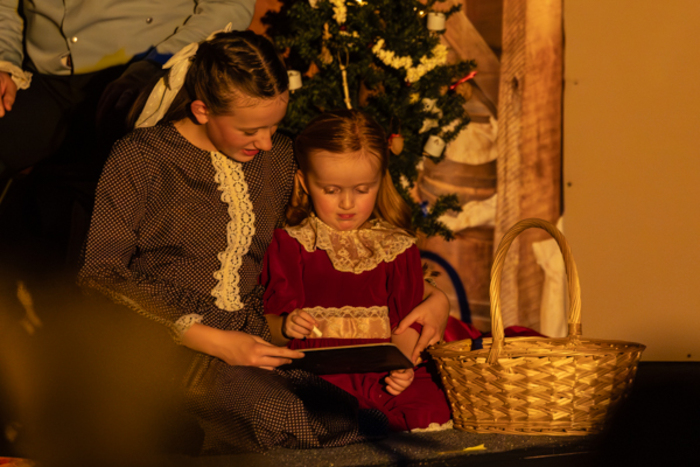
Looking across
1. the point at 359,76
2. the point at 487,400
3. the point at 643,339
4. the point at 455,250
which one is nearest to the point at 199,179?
the point at 487,400

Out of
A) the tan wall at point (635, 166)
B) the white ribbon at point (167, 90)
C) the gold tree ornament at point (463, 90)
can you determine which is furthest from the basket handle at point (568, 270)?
the tan wall at point (635, 166)

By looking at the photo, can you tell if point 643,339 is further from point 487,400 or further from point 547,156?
point 487,400

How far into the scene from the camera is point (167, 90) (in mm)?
1725

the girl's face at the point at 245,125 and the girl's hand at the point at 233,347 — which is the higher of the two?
the girl's face at the point at 245,125

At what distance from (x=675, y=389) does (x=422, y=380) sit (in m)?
0.93

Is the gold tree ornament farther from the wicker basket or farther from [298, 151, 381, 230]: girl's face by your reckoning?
the wicker basket

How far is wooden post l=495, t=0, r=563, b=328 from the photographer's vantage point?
11.4 feet

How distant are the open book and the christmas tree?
105 centimetres

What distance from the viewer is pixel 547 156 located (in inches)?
138

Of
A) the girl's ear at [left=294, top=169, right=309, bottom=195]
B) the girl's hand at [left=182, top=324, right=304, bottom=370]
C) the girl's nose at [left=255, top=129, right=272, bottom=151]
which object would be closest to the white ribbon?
the girl's nose at [left=255, top=129, right=272, bottom=151]

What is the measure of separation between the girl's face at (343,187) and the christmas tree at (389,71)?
0.69 m

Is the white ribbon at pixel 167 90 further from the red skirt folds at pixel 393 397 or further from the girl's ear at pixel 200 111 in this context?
the red skirt folds at pixel 393 397

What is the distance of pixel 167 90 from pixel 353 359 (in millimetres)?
877

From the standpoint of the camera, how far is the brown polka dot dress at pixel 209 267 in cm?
151
